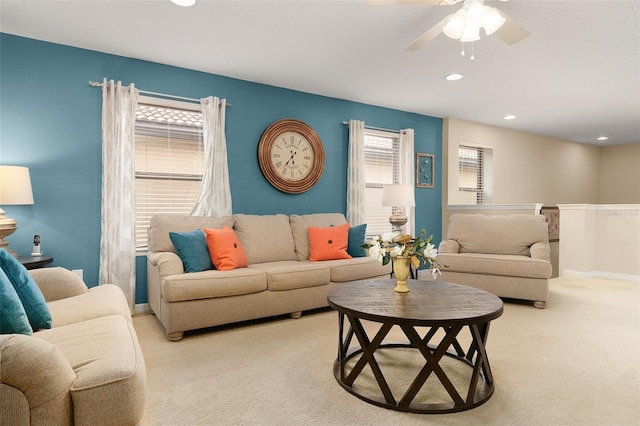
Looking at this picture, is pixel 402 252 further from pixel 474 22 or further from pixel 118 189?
pixel 118 189

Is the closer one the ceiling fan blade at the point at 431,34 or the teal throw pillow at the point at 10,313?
the teal throw pillow at the point at 10,313

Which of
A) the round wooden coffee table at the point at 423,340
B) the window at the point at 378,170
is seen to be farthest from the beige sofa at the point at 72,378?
the window at the point at 378,170

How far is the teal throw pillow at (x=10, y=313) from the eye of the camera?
1528mm

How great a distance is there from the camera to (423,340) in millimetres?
2238

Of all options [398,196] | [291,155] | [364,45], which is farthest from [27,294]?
[398,196]

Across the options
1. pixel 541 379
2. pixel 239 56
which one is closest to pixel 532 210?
pixel 541 379

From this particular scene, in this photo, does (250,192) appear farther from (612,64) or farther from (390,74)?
(612,64)

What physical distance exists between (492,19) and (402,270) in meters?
1.62

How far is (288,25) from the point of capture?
121 inches

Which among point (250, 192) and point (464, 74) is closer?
point (464, 74)

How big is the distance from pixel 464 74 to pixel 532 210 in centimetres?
227

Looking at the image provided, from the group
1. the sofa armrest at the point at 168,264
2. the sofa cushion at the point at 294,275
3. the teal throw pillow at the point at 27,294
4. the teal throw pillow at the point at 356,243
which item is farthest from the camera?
the teal throw pillow at the point at 356,243

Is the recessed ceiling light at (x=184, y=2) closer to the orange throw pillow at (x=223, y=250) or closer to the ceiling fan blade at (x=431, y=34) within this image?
the ceiling fan blade at (x=431, y=34)

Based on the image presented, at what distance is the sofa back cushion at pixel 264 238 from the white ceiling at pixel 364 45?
1.43 metres
